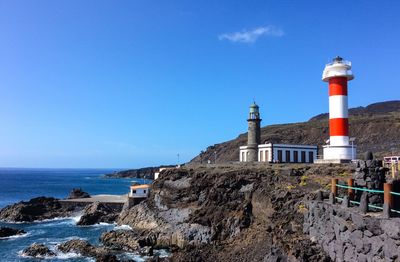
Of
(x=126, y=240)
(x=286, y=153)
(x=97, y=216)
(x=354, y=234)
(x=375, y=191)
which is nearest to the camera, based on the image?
(x=375, y=191)

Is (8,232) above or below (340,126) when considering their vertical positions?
below

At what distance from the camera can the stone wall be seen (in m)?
11.2

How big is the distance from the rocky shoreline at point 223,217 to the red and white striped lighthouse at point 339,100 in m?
2.12

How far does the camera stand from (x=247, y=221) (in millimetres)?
29797

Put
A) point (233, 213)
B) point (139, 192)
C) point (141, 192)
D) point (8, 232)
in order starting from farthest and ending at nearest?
point (141, 192), point (139, 192), point (8, 232), point (233, 213)

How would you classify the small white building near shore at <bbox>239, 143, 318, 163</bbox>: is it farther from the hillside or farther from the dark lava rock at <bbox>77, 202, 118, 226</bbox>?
the hillside

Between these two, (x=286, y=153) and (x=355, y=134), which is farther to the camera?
(x=355, y=134)

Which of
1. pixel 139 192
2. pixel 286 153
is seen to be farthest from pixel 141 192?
pixel 286 153

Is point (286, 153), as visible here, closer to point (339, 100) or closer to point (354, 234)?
point (339, 100)

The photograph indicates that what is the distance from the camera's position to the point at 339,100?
100 ft

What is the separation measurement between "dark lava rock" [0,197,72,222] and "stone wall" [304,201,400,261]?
1686 inches

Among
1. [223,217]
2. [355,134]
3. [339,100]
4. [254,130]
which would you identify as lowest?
[223,217]

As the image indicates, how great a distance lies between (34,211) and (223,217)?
33.7 meters

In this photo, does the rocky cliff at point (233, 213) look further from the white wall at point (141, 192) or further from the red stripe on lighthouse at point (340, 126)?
the white wall at point (141, 192)
